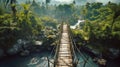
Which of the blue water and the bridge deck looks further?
the blue water

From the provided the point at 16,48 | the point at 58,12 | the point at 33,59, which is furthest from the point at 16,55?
the point at 58,12

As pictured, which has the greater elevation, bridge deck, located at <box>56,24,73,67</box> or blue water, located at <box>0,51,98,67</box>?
bridge deck, located at <box>56,24,73,67</box>

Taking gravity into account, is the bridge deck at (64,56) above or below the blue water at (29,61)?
above

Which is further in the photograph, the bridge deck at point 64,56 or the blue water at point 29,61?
the blue water at point 29,61

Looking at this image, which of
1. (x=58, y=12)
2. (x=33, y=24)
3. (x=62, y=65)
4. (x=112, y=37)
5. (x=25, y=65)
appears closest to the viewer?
(x=62, y=65)

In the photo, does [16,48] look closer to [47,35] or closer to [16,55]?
[16,55]

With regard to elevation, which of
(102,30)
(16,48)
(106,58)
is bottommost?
(106,58)

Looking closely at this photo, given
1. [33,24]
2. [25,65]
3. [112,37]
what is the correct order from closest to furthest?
[25,65], [112,37], [33,24]

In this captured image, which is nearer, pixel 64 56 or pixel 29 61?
pixel 64 56

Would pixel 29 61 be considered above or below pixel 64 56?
below

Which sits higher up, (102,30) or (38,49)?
(102,30)

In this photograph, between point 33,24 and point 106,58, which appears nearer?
point 106,58
